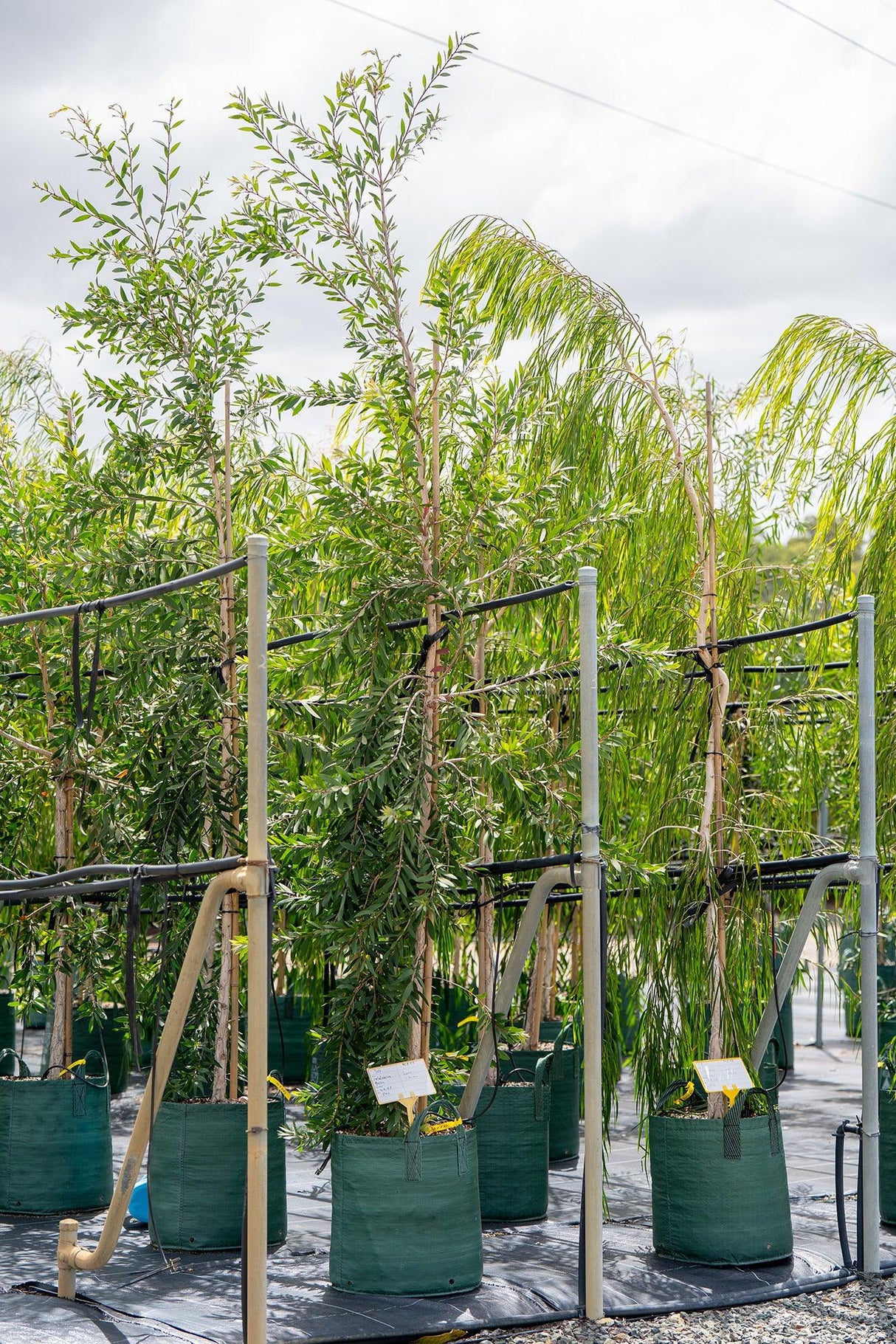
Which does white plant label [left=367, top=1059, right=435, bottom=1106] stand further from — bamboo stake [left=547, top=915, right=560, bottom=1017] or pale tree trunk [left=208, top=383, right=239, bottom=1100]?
bamboo stake [left=547, top=915, right=560, bottom=1017]

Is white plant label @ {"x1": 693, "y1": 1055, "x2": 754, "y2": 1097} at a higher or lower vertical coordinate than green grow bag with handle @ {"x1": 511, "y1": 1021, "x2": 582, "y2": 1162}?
higher

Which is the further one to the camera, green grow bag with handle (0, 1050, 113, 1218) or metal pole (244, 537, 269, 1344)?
green grow bag with handle (0, 1050, 113, 1218)

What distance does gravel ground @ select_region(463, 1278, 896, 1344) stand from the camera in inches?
162

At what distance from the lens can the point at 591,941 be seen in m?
4.32

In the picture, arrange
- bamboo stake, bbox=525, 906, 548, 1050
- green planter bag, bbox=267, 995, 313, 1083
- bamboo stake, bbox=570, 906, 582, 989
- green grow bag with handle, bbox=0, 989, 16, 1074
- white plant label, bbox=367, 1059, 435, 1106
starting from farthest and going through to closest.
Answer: green grow bag with handle, bbox=0, 989, 16, 1074 → green planter bag, bbox=267, 995, 313, 1083 → bamboo stake, bbox=570, 906, 582, 989 → bamboo stake, bbox=525, 906, 548, 1050 → white plant label, bbox=367, 1059, 435, 1106

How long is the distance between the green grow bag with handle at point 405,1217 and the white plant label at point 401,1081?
0.09 metres

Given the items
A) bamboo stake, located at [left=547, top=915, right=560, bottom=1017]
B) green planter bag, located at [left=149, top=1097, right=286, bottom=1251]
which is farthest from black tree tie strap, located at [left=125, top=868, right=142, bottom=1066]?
bamboo stake, located at [left=547, top=915, right=560, bottom=1017]

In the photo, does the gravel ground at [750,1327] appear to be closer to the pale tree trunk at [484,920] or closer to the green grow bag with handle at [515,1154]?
the green grow bag with handle at [515,1154]

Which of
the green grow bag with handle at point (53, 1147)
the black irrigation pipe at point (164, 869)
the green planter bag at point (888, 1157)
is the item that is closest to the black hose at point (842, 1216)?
the green planter bag at point (888, 1157)

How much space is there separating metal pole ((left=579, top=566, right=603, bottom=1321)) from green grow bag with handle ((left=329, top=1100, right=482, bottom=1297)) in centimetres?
39

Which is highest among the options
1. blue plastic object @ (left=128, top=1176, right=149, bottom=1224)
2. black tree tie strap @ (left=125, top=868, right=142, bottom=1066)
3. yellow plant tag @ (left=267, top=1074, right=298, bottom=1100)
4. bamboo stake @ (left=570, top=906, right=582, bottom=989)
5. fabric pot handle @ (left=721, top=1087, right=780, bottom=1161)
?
black tree tie strap @ (left=125, top=868, right=142, bottom=1066)

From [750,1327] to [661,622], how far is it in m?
2.59

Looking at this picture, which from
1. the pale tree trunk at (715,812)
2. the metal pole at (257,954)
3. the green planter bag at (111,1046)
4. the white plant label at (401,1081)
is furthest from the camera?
the green planter bag at (111,1046)

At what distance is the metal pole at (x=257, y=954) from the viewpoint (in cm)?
352
